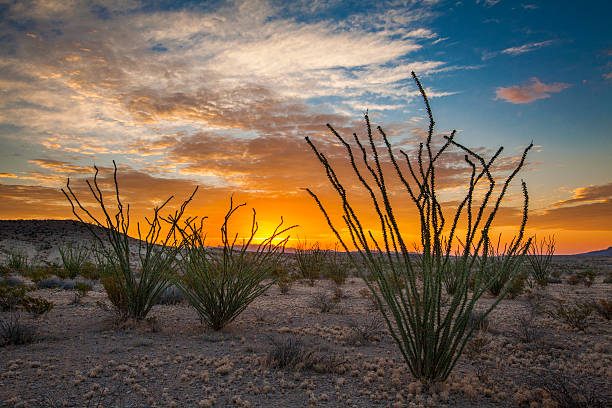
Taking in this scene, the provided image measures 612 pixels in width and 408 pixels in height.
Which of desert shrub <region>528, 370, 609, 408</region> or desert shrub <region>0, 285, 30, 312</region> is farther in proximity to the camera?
desert shrub <region>0, 285, 30, 312</region>

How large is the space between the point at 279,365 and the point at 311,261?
1369cm

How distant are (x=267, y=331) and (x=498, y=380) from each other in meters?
4.07

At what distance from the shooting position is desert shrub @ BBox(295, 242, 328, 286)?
60.1 feet

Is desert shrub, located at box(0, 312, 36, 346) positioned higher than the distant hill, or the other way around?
the distant hill

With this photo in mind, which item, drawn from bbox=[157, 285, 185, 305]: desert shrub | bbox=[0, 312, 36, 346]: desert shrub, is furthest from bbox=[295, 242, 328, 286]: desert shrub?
bbox=[0, 312, 36, 346]: desert shrub

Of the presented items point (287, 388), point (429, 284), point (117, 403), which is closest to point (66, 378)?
point (117, 403)

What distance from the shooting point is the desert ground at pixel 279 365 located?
433 cm

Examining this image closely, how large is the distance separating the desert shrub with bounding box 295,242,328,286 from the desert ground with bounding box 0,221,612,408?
949 centimetres

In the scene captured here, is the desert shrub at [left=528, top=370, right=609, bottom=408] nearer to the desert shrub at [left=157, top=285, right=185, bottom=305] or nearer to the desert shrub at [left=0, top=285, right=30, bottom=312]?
the desert shrub at [left=157, top=285, right=185, bottom=305]

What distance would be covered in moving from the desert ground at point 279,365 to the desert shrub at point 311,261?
9494 millimetres

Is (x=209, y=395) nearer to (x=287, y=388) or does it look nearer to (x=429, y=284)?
(x=287, y=388)

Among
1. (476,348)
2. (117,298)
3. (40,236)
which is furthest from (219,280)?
(40,236)

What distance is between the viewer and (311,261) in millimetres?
18953

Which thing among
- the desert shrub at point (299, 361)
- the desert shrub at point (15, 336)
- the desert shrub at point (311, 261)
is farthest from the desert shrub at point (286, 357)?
the desert shrub at point (311, 261)
